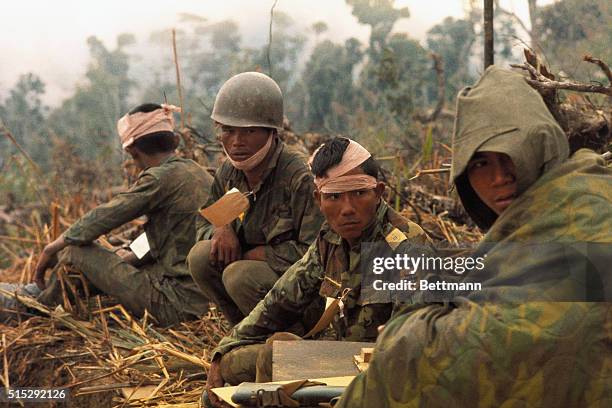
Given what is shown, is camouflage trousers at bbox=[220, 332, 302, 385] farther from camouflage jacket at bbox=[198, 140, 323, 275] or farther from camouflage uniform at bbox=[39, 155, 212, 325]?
camouflage uniform at bbox=[39, 155, 212, 325]

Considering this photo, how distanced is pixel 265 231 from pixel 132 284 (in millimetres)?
1521

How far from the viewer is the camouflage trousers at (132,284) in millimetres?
6820

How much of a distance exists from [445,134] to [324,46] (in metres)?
11.3

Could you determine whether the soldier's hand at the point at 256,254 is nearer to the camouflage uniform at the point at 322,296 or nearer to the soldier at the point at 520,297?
the camouflage uniform at the point at 322,296

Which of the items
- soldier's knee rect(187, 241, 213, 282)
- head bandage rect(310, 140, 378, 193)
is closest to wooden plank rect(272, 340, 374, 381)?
head bandage rect(310, 140, 378, 193)

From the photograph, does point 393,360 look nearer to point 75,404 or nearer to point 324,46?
point 75,404

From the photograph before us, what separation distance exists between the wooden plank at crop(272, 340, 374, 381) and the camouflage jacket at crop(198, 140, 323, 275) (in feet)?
4.64

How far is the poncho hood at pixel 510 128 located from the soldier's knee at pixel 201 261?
9.64 feet

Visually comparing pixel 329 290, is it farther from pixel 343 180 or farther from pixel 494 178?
pixel 494 178

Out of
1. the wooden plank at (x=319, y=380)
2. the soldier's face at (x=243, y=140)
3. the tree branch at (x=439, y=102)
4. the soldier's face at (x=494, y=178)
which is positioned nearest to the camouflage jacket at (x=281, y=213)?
Result: the soldier's face at (x=243, y=140)

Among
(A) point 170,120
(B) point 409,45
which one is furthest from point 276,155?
(B) point 409,45

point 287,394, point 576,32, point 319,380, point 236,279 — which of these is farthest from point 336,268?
point 576,32

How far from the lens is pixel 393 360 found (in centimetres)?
299

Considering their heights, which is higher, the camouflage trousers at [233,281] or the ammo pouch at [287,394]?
the ammo pouch at [287,394]
